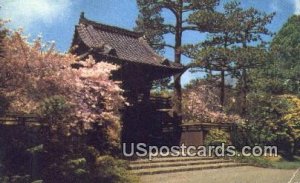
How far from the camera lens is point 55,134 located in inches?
742

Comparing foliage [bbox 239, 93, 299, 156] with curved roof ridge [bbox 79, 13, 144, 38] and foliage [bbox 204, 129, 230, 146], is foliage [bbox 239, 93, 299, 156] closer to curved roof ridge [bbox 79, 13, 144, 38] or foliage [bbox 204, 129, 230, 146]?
foliage [bbox 204, 129, 230, 146]

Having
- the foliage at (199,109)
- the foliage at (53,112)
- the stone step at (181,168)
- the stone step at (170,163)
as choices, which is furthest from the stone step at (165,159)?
the foliage at (199,109)

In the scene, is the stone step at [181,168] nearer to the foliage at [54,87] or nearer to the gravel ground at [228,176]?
the gravel ground at [228,176]

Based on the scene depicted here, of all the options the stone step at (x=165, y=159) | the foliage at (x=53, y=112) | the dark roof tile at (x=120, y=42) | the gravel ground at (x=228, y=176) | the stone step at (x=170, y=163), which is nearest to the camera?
the foliage at (x=53, y=112)

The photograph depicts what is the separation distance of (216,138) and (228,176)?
892cm

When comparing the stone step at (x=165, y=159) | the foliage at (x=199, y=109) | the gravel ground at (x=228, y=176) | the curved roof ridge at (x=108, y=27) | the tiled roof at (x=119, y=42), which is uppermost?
the curved roof ridge at (x=108, y=27)

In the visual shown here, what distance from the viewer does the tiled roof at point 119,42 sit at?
30422 millimetres

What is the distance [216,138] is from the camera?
30.3 m

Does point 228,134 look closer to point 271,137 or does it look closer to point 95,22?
point 271,137

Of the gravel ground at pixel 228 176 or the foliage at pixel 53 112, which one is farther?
the gravel ground at pixel 228 176

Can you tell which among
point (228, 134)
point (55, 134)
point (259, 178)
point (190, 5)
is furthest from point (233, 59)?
point (55, 134)

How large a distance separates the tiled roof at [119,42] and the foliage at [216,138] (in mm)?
4677

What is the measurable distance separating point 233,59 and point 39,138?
2354cm

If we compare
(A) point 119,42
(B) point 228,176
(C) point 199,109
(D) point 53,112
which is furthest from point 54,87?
(C) point 199,109
